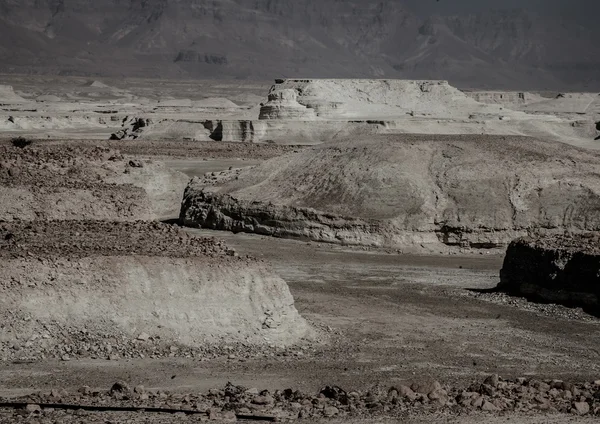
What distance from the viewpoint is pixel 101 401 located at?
461 inches

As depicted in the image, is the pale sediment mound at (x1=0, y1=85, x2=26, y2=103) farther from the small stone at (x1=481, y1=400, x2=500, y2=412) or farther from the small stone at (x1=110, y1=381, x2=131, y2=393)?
the small stone at (x1=481, y1=400, x2=500, y2=412)

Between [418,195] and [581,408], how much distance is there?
15.5m

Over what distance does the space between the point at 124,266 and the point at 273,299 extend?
1871 millimetres

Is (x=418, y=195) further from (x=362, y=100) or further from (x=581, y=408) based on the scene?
(x=362, y=100)

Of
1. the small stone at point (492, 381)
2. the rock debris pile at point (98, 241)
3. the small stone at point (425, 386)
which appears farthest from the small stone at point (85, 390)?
the small stone at point (492, 381)

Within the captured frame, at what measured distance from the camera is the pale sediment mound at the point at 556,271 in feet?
62.8

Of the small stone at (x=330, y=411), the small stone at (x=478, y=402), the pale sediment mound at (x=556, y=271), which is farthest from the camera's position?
the pale sediment mound at (x=556, y=271)

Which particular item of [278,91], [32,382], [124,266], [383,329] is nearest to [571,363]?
[383,329]

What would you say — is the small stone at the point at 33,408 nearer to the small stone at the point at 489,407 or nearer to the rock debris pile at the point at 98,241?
the rock debris pile at the point at 98,241

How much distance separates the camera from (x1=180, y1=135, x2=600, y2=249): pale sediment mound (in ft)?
87.0

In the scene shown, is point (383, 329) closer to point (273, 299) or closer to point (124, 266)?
point (273, 299)

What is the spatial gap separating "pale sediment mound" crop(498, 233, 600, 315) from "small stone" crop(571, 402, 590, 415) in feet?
22.7

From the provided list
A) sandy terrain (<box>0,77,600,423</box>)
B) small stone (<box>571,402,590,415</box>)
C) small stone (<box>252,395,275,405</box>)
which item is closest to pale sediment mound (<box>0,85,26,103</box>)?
sandy terrain (<box>0,77,600,423</box>)

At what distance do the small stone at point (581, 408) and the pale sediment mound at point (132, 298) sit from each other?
14.2ft
